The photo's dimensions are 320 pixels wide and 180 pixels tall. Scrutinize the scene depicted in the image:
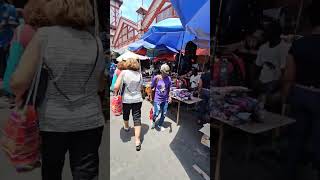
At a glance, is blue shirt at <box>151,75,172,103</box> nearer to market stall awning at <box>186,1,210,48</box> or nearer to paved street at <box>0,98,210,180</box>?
paved street at <box>0,98,210,180</box>

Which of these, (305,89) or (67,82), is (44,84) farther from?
(305,89)

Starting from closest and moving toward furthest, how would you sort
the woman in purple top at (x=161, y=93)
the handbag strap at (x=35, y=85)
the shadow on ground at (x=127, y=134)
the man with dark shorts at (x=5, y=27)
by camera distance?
the handbag strap at (x=35, y=85) < the man with dark shorts at (x=5, y=27) < the shadow on ground at (x=127, y=134) < the woman in purple top at (x=161, y=93)

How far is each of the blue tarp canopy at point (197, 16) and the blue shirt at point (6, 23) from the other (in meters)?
1.47

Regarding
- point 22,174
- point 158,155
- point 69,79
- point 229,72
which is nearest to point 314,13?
point 229,72

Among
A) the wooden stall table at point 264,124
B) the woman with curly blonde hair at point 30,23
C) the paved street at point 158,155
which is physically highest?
the woman with curly blonde hair at point 30,23

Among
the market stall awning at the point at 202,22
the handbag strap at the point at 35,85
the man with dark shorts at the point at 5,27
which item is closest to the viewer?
the handbag strap at the point at 35,85

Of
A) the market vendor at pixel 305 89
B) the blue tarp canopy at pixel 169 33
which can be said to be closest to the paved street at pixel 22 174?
the market vendor at pixel 305 89

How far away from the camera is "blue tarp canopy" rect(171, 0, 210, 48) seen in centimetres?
241

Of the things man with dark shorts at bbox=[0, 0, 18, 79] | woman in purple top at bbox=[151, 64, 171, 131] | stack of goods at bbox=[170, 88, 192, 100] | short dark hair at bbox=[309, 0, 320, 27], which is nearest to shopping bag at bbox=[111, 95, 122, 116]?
woman in purple top at bbox=[151, 64, 171, 131]

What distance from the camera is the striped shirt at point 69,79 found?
129cm

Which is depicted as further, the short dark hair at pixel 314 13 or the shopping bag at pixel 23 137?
the short dark hair at pixel 314 13

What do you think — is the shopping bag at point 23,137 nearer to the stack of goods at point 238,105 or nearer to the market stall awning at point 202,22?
the stack of goods at point 238,105

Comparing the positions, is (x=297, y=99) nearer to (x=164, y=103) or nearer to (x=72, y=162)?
(x=72, y=162)

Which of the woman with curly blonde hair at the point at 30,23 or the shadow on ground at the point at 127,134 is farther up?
the woman with curly blonde hair at the point at 30,23
